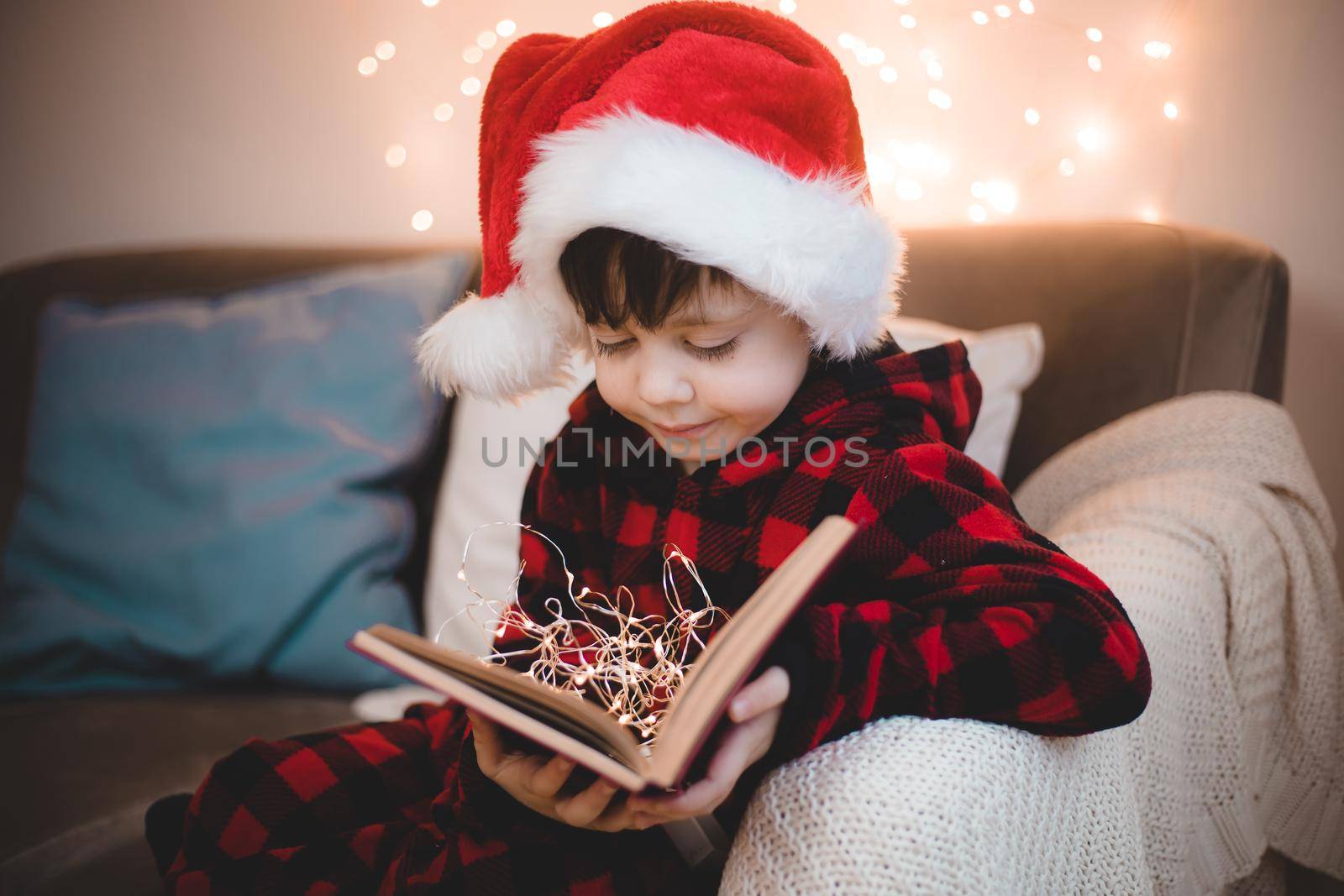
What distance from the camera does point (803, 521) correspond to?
0.71 m

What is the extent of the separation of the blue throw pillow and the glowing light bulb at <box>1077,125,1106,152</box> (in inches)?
37.1

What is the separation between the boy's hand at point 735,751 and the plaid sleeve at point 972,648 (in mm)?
14

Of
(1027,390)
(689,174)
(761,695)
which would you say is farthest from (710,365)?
(1027,390)

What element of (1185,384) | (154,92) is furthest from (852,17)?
(154,92)

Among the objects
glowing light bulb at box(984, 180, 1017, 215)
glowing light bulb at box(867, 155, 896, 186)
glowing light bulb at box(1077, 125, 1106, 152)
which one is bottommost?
glowing light bulb at box(984, 180, 1017, 215)

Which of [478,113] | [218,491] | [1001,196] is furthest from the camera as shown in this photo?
[478,113]

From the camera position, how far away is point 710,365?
2.27 feet

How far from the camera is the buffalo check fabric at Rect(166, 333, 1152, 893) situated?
571 mm

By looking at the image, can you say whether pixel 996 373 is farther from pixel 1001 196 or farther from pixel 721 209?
pixel 721 209

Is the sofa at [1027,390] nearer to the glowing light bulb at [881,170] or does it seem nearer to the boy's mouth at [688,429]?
the glowing light bulb at [881,170]

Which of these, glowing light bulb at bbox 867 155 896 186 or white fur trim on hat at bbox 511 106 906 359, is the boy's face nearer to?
white fur trim on hat at bbox 511 106 906 359

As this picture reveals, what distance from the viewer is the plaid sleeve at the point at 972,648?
0.56 m

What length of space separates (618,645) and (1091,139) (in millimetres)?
1059

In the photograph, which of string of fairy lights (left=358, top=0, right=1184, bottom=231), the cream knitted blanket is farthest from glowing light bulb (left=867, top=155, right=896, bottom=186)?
the cream knitted blanket
